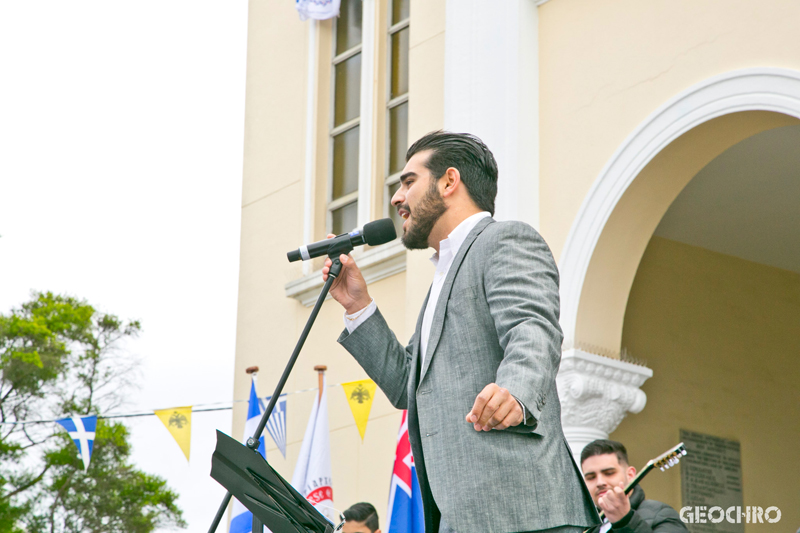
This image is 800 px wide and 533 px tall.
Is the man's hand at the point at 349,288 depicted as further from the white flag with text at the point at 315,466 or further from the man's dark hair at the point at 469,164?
the white flag with text at the point at 315,466

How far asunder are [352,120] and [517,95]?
224 centimetres

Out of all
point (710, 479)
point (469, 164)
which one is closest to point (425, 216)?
point (469, 164)

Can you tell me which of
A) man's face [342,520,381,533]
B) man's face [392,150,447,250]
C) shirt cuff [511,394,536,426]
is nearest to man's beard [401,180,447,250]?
man's face [392,150,447,250]

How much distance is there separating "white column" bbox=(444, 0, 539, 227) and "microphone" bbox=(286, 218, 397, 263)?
282 centimetres

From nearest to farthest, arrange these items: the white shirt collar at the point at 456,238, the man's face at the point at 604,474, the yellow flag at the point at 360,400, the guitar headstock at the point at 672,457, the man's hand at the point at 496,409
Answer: the man's hand at the point at 496,409
the white shirt collar at the point at 456,238
the guitar headstock at the point at 672,457
the man's face at the point at 604,474
the yellow flag at the point at 360,400

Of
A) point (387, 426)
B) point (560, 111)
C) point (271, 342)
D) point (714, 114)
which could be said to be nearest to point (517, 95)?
point (560, 111)

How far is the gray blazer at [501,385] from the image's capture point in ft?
6.82

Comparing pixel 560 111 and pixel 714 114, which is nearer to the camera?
pixel 714 114

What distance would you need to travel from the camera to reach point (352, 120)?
25.5ft

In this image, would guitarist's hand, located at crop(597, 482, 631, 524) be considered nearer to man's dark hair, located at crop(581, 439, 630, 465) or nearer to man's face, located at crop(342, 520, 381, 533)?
man's dark hair, located at crop(581, 439, 630, 465)

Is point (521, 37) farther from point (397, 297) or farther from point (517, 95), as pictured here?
point (397, 297)

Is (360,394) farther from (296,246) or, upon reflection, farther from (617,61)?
(617,61)

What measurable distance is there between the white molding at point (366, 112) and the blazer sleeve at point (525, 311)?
16.4 feet

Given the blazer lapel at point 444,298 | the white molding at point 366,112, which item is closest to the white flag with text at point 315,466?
the white molding at point 366,112
